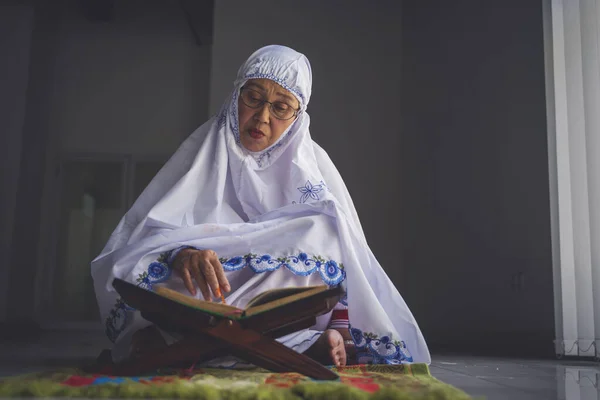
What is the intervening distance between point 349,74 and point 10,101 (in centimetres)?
352

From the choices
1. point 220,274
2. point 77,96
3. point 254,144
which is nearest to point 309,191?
point 254,144

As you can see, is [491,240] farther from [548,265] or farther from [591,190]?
[591,190]

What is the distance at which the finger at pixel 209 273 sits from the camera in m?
1.58

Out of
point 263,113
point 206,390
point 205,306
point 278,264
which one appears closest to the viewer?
point 206,390

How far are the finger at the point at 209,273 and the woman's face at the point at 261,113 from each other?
633 millimetres

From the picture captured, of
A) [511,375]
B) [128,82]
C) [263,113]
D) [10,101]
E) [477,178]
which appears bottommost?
[511,375]

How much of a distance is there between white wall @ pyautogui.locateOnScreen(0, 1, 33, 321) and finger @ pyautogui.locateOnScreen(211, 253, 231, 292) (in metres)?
5.07

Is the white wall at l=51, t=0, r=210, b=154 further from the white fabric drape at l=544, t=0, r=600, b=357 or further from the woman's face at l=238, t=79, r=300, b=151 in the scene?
the woman's face at l=238, t=79, r=300, b=151

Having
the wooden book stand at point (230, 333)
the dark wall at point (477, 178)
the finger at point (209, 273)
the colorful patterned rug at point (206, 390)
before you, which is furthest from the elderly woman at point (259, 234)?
the dark wall at point (477, 178)

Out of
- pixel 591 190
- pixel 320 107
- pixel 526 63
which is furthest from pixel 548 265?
pixel 320 107

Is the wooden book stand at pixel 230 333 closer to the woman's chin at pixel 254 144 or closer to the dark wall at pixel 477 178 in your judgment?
the woman's chin at pixel 254 144

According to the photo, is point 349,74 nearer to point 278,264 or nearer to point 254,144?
point 254,144

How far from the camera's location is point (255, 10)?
5.23 metres

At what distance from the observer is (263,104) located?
2.11 metres
